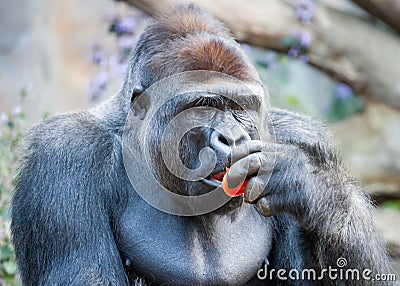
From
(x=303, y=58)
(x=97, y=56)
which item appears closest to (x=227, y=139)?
(x=303, y=58)

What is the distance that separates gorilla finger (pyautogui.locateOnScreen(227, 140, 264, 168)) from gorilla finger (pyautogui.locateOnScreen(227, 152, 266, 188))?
0.9 inches

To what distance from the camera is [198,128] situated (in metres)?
3.42

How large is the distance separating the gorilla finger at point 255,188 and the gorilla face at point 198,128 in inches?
6.5

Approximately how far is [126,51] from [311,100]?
6581 millimetres

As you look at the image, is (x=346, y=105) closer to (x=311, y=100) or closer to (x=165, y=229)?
(x=311, y=100)

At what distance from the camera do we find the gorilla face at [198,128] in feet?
11.0

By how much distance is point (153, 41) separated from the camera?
12.3ft

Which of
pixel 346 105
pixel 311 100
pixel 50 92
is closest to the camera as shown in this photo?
pixel 50 92

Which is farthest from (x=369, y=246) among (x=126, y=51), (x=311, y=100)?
(x=311, y=100)

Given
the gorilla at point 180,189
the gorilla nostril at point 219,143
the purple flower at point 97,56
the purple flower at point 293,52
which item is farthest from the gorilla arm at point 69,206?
the purple flower at point 97,56

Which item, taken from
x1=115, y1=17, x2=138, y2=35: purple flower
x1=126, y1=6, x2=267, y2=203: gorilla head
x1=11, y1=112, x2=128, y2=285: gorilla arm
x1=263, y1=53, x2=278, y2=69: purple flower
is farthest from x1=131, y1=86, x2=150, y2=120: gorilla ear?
x1=263, y1=53, x2=278, y2=69: purple flower

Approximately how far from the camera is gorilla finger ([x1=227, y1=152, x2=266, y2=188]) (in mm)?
3092

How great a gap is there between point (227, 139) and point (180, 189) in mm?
399

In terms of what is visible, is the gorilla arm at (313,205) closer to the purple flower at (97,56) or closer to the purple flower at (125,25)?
the purple flower at (125,25)
